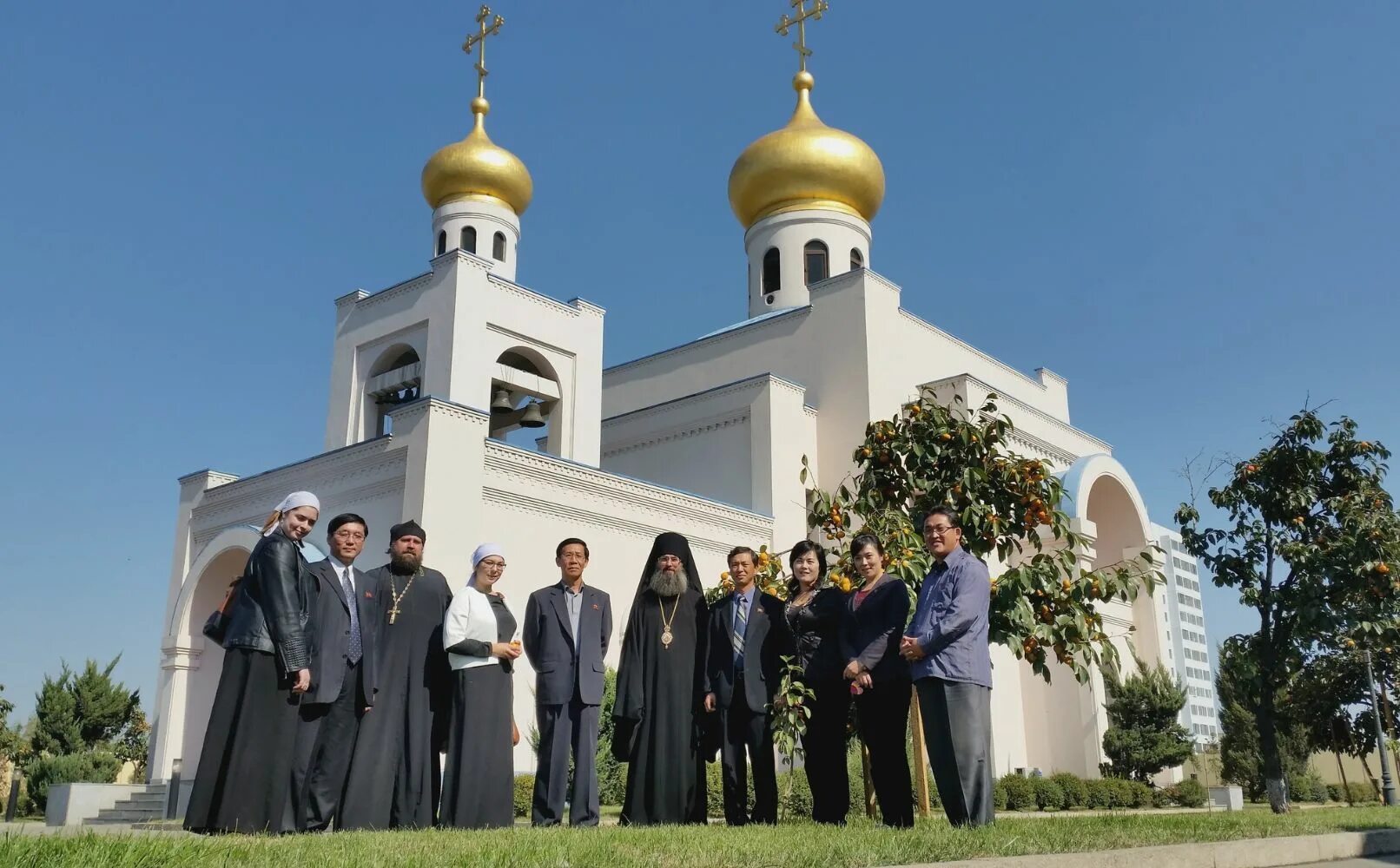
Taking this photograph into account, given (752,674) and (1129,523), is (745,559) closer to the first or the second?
(752,674)

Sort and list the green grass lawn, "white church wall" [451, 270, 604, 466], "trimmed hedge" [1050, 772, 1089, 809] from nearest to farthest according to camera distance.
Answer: the green grass lawn < "trimmed hedge" [1050, 772, 1089, 809] < "white church wall" [451, 270, 604, 466]

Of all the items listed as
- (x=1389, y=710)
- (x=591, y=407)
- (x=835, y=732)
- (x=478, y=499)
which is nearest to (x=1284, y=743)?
(x=1389, y=710)

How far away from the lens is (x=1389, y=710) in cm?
2158

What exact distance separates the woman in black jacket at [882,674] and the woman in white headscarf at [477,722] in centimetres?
191

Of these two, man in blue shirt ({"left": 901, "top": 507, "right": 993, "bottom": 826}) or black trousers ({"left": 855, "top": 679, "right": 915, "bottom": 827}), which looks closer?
man in blue shirt ({"left": 901, "top": 507, "right": 993, "bottom": 826})

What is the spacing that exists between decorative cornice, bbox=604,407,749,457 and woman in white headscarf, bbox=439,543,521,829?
13.8 m

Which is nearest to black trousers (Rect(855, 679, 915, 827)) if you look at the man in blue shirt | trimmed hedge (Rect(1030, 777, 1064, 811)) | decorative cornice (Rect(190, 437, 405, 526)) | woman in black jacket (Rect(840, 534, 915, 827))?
woman in black jacket (Rect(840, 534, 915, 827))

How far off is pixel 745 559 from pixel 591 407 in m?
13.3

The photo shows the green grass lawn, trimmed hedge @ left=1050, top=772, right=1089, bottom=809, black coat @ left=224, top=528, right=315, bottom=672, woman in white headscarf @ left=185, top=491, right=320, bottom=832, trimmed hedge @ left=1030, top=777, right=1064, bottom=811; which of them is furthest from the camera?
trimmed hedge @ left=1050, top=772, right=1089, bottom=809

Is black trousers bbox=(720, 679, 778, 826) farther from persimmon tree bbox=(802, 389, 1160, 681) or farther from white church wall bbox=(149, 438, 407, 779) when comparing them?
white church wall bbox=(149, 438, 407, 779)

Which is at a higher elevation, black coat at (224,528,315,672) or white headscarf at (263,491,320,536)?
white headscarf at (263,491,320,536)

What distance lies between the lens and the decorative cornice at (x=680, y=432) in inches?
805

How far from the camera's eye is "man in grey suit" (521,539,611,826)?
22.5ft

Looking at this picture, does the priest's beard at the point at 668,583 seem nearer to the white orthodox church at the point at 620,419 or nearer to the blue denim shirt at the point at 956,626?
the blue denim shirt at the point at 956,626
